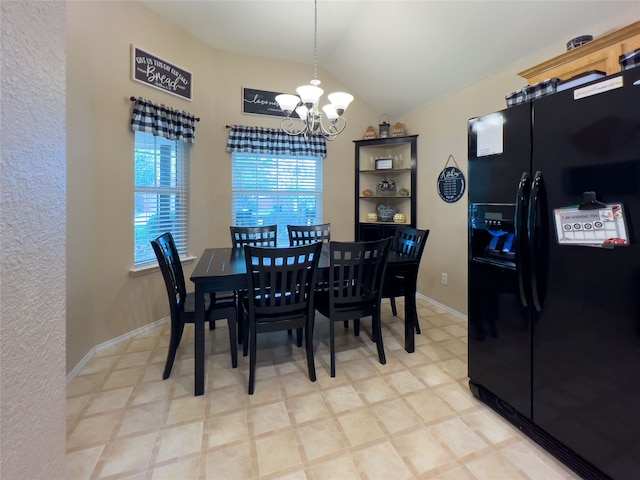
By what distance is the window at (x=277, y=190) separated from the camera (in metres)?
3.87

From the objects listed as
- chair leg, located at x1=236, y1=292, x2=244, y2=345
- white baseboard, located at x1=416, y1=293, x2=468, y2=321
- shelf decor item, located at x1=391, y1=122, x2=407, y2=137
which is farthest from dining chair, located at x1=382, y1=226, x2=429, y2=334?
shelf decor item, located at x1=391, y1=122, x2=407, y2=137

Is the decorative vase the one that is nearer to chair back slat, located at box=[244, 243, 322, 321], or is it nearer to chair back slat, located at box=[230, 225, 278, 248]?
chair back slat, located at box=[230, 225, 278, 248]

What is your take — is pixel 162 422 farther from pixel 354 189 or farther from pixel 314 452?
pixel 354 189

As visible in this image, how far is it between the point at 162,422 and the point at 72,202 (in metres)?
1.64

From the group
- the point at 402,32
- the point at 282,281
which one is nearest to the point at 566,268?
the point at 282,281

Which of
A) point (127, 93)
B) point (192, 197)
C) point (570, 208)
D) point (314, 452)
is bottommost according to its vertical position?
point (314, 452)

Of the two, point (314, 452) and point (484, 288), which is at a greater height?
point (484, 288)

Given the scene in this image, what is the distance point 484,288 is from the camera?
1790mm

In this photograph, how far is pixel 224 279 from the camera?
6.59 feet

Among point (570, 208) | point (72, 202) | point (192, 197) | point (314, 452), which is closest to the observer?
point (570, 208)

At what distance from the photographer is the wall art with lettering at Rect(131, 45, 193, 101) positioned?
9.09 ft

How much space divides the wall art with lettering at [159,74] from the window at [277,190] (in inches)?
35.1

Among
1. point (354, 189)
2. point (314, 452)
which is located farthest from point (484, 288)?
point (354, 189)

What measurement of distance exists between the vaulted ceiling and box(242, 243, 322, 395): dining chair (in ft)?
7.51
